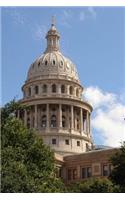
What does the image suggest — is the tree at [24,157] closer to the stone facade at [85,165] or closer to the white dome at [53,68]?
the stone facade at [85,165]

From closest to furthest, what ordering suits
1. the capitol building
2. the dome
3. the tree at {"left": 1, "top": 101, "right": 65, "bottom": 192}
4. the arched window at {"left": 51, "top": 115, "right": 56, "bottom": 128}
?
the tree at {"left": 1, "top": 101, "right": 65, "bottom": 192}
the capitol building
the arched window at {"left": 51, "top": 115, "right": 56, "bottom": 128}
the dome

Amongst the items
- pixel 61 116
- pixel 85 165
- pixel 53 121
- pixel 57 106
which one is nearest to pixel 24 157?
pixel 85 165

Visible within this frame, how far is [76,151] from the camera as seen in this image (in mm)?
94938

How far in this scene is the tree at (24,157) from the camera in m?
27.5

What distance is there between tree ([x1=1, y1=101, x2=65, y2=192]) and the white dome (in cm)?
5655

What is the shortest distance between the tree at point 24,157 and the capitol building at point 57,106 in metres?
48.6

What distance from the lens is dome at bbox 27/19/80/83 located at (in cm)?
10031

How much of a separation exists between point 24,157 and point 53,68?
215 ft

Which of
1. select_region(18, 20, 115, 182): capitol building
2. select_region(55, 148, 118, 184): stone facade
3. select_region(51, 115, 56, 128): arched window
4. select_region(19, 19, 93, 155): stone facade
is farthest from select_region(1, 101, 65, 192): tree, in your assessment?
select_region(51, 115, 56, 128): arched window

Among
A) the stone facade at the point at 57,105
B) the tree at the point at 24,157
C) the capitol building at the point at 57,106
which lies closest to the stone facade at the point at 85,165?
the capitol building at the point at 57,106

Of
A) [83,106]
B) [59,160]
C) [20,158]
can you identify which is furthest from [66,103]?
[20,158]

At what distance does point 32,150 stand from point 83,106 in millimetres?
57496

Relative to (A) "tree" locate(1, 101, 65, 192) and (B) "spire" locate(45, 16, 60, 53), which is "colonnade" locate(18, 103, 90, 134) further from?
(A) "tree" locate(1, 101, 65, 192)
